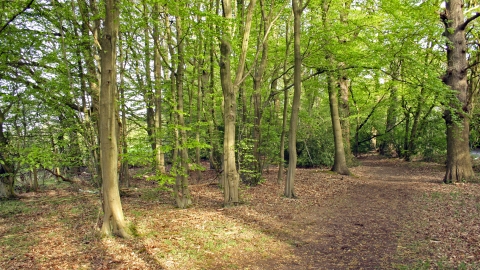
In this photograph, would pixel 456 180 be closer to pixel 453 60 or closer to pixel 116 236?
pixel 453 60

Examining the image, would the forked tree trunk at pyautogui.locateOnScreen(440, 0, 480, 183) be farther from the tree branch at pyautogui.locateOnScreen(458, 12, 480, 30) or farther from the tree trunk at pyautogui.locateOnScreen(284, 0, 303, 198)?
the tree trunk at pyautogui.locateOnScreen(284, 0, 303, 198)

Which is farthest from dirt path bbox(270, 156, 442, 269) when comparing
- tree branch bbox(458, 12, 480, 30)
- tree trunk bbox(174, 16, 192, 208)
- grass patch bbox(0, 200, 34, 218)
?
grass patch bbox(0, 200, 34, 218)

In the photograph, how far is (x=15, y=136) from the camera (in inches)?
425

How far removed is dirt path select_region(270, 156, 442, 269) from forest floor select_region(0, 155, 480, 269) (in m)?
0.02

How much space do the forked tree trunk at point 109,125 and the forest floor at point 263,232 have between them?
0.36 metres

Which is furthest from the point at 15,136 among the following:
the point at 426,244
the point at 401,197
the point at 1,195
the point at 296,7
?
the point at 401,197

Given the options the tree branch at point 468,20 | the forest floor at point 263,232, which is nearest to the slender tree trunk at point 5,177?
the forest floor at point 263,232

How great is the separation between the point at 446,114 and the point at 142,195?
39.2 ft

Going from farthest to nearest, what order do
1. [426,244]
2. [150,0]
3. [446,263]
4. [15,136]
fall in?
[15,136] → [150,0] → [426,244] → [446,263]

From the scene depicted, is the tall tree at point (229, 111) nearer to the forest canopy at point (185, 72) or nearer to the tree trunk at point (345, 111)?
the forest canopy at point (185, 72)

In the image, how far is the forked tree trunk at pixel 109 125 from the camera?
5.69 meters

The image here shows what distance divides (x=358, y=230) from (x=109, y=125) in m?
5.90

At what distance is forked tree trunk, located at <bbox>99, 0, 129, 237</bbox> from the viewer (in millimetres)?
5691

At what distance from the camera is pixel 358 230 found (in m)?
6.75
